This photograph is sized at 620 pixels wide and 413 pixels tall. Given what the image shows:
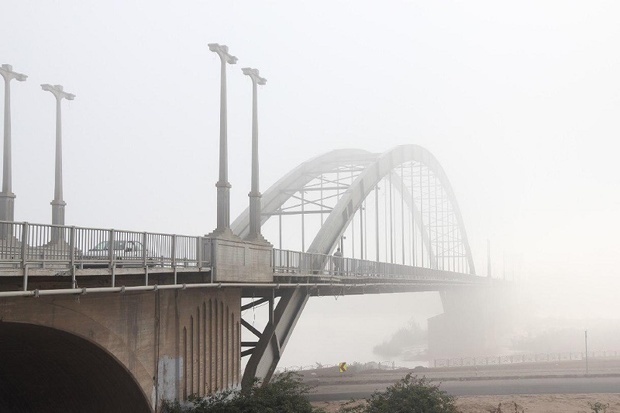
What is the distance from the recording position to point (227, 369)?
953 inches

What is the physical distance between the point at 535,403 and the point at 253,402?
56.6 ft

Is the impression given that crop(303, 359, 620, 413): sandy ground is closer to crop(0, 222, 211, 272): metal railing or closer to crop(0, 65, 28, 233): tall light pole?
crop(0, 222, 211, 272): metal railing

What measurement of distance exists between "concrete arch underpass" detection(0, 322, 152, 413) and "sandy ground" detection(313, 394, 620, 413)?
14.0m

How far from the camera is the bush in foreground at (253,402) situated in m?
20.9

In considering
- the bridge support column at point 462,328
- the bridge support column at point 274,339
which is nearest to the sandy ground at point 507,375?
the bridge support column at point 274,339

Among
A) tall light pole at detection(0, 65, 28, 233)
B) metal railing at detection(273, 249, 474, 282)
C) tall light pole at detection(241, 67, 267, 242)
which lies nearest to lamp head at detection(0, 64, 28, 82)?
tall light pole at detection(0, 65, 28, 233)

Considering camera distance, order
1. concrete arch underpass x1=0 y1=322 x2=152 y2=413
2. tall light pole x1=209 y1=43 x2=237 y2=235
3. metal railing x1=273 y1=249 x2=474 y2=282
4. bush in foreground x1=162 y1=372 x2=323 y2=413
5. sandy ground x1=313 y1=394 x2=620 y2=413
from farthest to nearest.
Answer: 1. sandy ground x1=313 y1=394 x2=620 y2=413
2. metal railing x1=273 y1=249 x2=474 y2=282
3. tall light pole x1=209 y1=43 x2=237 y2=235
4. bush in foreground x1=162 y1=372 x2=323 y2=413
5. concrete arch underpass x1=0 y1=322 x2=152 y2=413

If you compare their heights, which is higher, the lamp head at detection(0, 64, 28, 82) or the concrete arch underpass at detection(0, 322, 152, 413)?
the lamp head at detection(0, 64, 28, 82)

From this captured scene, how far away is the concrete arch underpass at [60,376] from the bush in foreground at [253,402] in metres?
1.49

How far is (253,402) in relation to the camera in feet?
71.7

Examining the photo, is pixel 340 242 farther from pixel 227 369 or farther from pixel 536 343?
pixel 536 343

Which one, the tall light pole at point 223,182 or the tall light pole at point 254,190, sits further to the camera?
the tall light pole at point 254,190

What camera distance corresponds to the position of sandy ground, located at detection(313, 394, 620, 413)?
1254 inches

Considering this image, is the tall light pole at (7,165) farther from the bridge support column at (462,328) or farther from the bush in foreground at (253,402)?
the bridge support column at (462,328)
